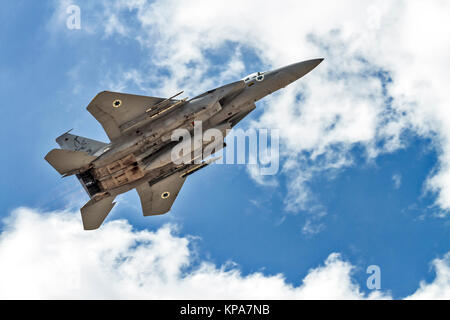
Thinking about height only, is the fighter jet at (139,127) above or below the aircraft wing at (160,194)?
above

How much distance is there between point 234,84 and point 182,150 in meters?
5.46

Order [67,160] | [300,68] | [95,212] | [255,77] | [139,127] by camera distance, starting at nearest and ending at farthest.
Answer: [67,160] → [139,127] → [255,77] → [300,68] → [95,212]

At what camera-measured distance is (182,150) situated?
101 ft

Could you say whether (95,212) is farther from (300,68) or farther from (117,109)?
(300,68)

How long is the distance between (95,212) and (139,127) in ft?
23.6

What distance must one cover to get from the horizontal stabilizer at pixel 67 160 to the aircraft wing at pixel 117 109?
209 cm

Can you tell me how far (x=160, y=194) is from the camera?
114 feet

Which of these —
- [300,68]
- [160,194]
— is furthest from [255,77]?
[160,194]

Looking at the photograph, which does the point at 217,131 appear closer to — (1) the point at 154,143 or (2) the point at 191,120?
(2) the point at 191,120

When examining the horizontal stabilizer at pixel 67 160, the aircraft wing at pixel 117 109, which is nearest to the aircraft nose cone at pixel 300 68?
the aircraft wing at pixel 117 109

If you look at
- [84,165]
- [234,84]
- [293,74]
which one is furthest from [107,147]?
[293,74]

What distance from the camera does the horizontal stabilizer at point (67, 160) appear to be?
29.9 m

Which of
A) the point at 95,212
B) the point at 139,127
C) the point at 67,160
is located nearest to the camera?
the point at 67,160

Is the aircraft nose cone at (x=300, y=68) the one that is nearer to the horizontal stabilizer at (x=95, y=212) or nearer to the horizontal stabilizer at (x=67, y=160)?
the horizontal stabilizer at (x=67, y=160)
